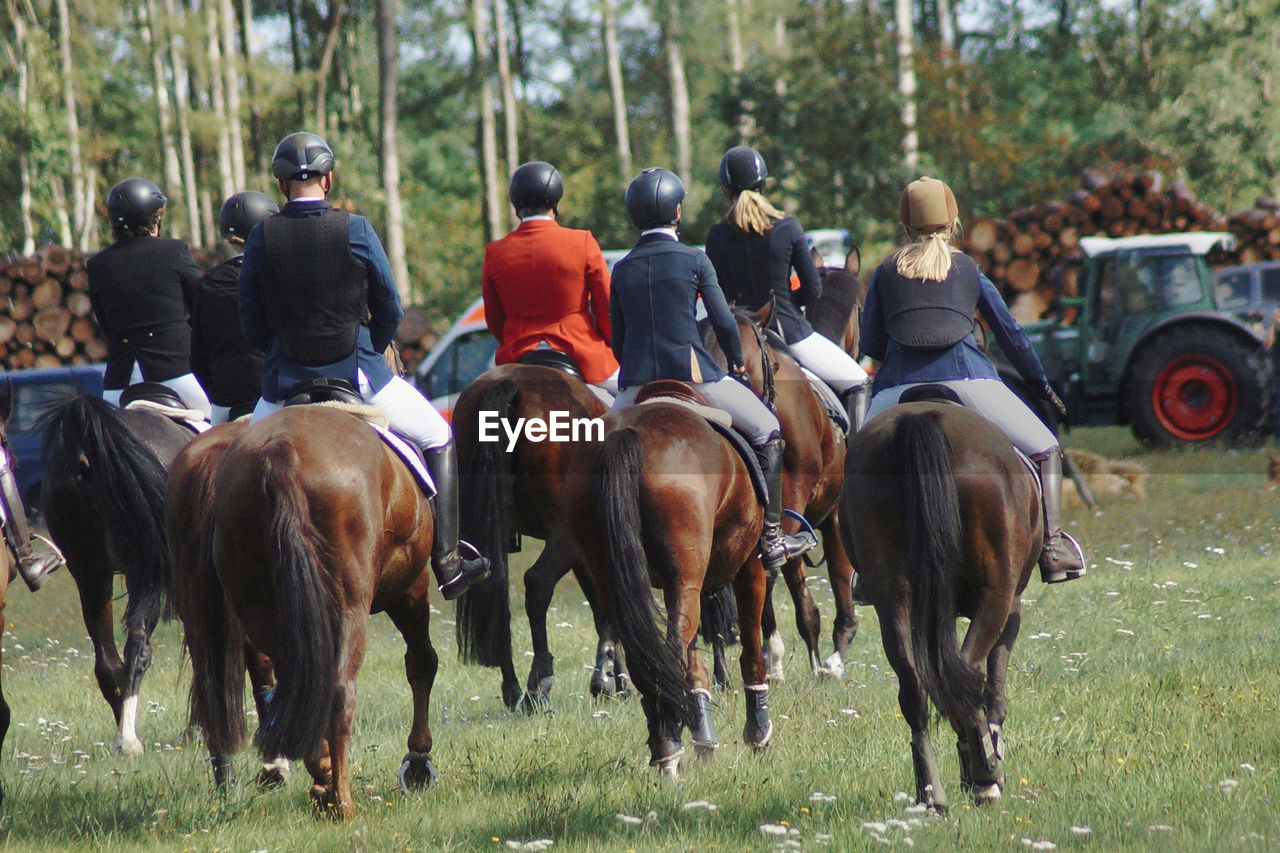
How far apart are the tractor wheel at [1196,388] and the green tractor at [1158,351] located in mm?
12

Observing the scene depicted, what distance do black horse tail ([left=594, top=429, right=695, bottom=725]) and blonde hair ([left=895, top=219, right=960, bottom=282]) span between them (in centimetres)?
129

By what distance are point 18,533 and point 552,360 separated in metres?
2.87

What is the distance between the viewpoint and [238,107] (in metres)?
37.2

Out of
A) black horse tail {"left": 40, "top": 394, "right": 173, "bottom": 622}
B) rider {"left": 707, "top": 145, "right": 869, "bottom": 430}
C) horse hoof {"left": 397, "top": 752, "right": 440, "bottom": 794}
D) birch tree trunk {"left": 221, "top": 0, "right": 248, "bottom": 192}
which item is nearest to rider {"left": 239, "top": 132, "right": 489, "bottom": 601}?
horse hoof {"left": 397, "top": 752, "right": 440, "bottom": 794}

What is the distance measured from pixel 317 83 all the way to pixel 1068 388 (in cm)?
3271

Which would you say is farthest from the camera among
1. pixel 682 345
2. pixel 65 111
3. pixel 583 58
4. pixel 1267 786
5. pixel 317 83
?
pixel 583 58

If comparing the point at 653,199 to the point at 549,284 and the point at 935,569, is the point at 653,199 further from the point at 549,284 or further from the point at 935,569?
the point at 935,569

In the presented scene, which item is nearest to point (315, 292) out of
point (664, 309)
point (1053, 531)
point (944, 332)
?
point (664, 309)

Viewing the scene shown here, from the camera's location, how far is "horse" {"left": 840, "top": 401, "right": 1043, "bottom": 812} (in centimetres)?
505

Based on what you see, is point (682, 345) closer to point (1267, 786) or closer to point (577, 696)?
point (577, 696)

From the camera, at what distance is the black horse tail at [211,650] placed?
18.1 ft

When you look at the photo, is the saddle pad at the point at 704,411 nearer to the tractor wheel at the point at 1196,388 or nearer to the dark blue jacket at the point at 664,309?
the dark blue jacket at the point at 664,309

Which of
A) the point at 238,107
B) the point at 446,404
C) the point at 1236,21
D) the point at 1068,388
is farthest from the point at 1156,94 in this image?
the point at 446,404

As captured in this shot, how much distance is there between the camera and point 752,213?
8148 mm
